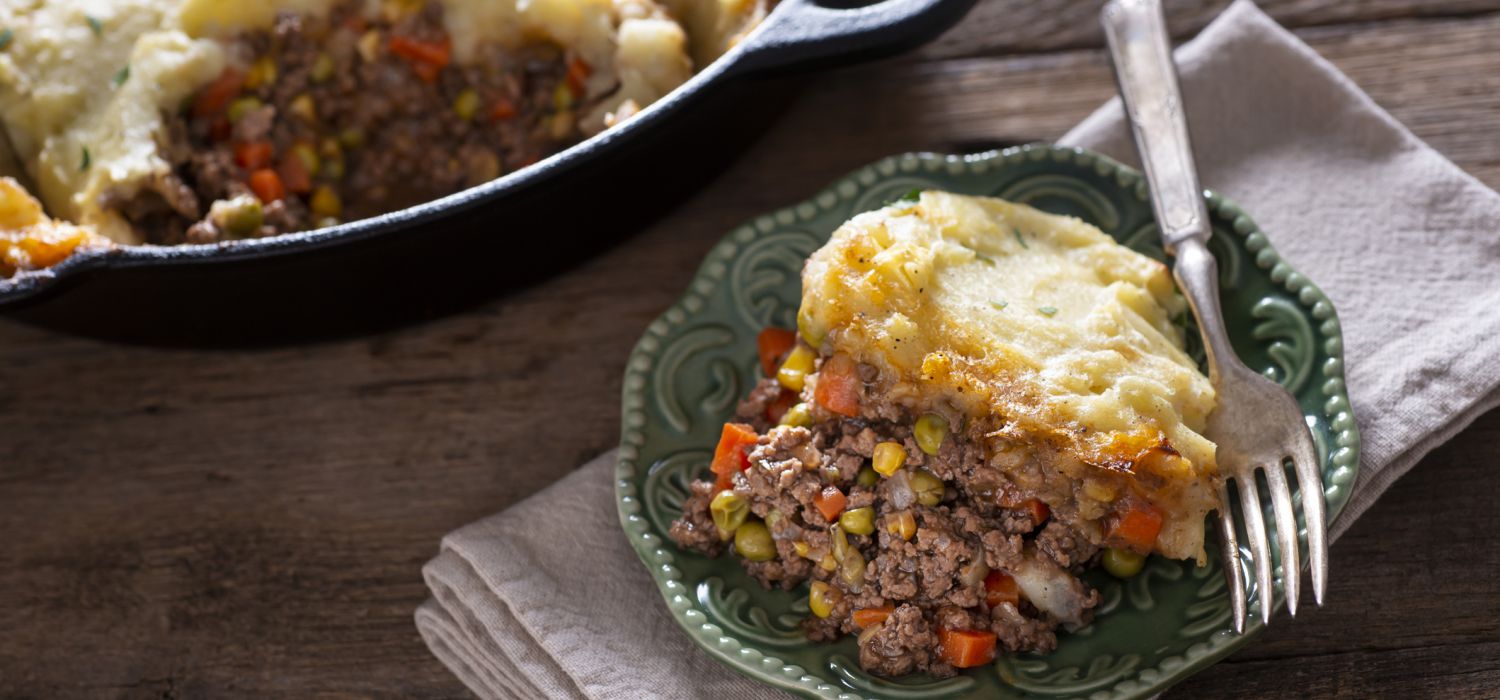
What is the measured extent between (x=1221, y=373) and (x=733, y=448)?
1.03m

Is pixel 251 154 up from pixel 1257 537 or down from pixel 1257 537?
up

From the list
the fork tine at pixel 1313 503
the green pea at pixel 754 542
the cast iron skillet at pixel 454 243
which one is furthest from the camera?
the cast iron skillet at pixel 454 243

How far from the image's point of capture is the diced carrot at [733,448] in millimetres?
2834

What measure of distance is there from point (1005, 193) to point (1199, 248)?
492 mm

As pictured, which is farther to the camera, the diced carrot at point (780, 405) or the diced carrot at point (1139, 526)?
the diced carrot at point (780, 405)

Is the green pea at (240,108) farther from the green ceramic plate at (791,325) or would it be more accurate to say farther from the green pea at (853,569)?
the green pea at (853,569)

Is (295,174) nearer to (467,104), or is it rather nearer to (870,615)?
(467,104)

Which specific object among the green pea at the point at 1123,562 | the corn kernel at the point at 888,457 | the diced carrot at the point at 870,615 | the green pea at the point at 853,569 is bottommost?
the diced carrot at the point at 870,615

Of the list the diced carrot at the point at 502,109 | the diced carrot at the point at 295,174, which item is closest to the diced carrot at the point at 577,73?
the diced carrot at the point at 502,109

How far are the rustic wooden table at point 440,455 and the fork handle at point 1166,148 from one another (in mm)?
560

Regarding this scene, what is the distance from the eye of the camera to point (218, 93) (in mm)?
3641

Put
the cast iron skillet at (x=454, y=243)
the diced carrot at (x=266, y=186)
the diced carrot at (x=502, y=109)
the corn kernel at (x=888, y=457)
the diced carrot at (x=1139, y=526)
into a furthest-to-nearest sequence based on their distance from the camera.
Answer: the diced carrot at (x=502, y=109), the diced carrot at (x=266, y=186), the cast iron skillet at (x=454, y=243), the corn kernel at (x=888, y=457), the diced carrot at (x=1139, y=526)

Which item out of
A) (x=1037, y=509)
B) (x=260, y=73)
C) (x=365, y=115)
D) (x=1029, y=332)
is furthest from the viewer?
(x=365, y=115)

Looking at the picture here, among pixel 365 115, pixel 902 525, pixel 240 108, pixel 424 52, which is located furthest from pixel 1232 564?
pixel 240 108
